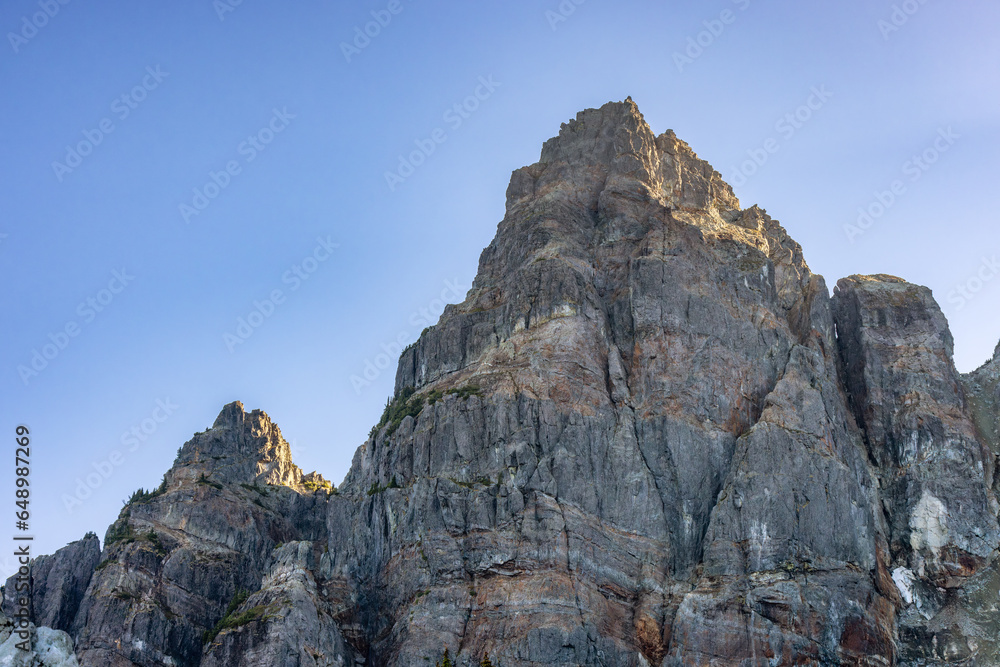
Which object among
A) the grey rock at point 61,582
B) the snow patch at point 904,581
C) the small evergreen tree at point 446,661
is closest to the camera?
the small evergreen tree at point 446,661

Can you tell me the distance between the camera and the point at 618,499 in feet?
449

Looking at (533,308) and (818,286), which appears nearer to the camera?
(533,308)

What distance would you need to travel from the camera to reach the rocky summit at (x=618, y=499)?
5025 inches

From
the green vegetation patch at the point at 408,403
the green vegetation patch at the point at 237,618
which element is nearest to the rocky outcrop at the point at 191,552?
the green vegetation patch at the point at 237,618

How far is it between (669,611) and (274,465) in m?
92.0

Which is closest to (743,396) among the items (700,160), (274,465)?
(700,160)

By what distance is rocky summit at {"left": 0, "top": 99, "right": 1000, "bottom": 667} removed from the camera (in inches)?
5025

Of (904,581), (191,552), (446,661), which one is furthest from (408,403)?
(904,581)

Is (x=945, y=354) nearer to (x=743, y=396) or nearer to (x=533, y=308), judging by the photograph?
(x=743, y=396)

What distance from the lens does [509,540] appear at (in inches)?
5197

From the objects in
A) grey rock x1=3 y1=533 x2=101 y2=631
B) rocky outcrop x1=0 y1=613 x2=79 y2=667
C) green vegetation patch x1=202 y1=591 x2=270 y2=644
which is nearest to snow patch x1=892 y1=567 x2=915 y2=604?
green vegetation patch x1=202 y1=591 x2=270 y2=644

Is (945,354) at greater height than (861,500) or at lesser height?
greater

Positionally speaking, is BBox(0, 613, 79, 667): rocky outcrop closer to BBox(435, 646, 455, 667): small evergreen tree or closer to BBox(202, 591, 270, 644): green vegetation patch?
BBox(202, 591, 270, 644): green vegetation patch

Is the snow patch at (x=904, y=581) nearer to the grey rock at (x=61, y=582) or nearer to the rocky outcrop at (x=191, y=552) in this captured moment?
the rocky outcrop at (x=191, y=552)
